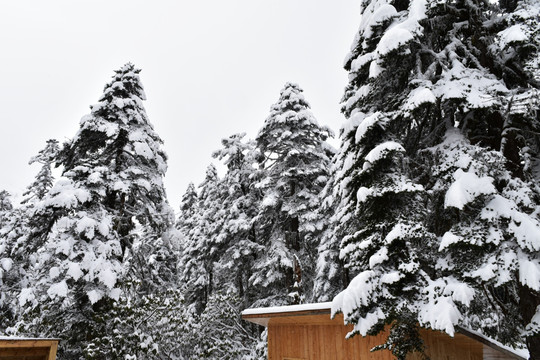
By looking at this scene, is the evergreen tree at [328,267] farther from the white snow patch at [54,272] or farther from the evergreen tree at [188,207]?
the evergreen tree at [188,207]

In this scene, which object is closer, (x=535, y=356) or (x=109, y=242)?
(x=535, y=356)

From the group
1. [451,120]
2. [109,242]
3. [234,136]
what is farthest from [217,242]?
[451,120]

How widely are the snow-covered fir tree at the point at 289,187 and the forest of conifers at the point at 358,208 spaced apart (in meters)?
0.09

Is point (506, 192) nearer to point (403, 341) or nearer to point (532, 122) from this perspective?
point (532, 122)

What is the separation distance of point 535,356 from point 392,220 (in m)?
3.26

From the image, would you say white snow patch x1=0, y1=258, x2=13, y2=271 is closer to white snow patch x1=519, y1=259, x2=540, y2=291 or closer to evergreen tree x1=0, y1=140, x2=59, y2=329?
evergreen tree x1=0, y1=140, x2=59, y2=329

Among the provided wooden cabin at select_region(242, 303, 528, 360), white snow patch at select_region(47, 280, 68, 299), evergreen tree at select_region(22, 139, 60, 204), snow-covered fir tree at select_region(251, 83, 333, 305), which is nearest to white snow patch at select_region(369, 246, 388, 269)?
wooden cabin at select_region(242, 303, 528, 360)

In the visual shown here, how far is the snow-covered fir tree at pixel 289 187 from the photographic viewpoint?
1789 cm

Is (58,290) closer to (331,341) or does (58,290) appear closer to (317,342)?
(317,342)

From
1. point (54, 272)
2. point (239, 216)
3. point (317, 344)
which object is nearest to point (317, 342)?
point (317, 344)

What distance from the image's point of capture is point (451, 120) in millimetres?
8055

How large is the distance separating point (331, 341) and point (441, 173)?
443 cm

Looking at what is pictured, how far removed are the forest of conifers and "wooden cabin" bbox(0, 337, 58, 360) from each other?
2090 millimetres

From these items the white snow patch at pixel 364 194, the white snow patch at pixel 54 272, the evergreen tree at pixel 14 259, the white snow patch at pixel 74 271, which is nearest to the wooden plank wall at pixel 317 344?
the white snow patch at pixel 364 194
